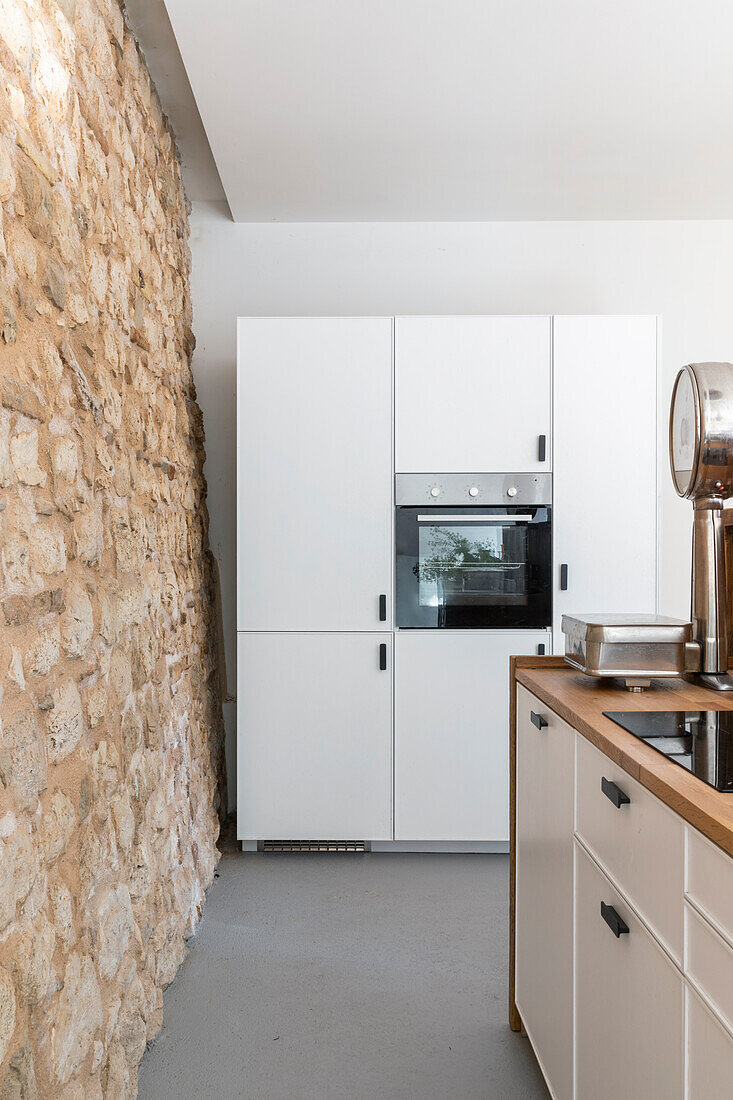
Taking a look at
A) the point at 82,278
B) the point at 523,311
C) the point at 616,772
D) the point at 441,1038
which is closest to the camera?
the point at 616,772

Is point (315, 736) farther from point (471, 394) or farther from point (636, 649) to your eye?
point (636, 649)

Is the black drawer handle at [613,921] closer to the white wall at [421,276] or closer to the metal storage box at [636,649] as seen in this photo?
the metal storage box at [636,649]

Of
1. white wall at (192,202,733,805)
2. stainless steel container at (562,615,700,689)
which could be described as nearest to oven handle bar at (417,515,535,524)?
white wall at (192,202,733,805)

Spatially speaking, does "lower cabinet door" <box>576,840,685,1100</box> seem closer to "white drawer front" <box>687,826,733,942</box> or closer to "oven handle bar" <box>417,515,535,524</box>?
"white drawer front" <box>687,826,733,942</box>

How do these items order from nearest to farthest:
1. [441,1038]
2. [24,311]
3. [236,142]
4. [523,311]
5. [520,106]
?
[24,311] → [441,1038] → [520,106] → [236,142] → [523,311]

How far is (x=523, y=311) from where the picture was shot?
366 centimetres

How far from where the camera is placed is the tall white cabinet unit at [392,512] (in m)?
3.16

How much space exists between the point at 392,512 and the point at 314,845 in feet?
4.48

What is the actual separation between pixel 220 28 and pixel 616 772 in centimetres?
216

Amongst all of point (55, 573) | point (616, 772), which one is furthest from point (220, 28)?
point (616, 772)

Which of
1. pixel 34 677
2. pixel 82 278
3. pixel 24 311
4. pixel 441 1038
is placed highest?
pixel 82 278

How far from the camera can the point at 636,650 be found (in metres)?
1.64

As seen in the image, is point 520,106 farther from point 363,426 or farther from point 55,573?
point 55,573

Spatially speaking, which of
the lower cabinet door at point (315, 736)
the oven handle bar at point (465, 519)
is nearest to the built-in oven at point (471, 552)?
the oven handle bar at point (465, 519)
